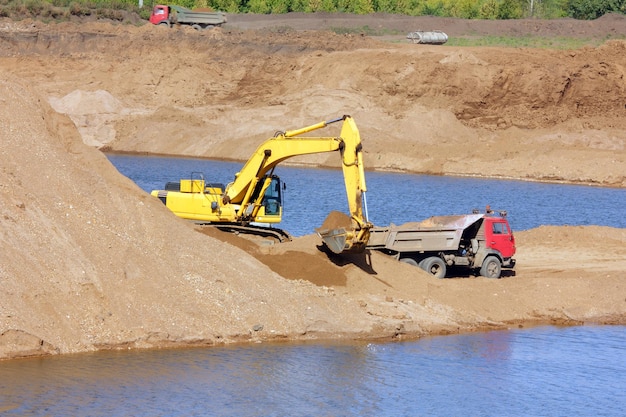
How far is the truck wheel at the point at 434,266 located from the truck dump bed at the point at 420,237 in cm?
28

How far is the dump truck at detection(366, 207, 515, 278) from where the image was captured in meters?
26.5

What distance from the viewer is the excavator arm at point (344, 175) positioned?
2345 centimetres

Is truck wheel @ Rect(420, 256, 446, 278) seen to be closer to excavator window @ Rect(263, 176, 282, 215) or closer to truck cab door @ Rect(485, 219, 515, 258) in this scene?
truck cab door @ Rect(485, 219, 515, 258)

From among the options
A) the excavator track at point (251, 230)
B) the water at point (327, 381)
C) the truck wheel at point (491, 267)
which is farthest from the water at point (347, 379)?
the excavator track at point (251, 230)

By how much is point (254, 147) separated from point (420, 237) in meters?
34.3

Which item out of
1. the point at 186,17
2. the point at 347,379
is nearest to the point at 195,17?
the point at 186,17

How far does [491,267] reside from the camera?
91.0 feet

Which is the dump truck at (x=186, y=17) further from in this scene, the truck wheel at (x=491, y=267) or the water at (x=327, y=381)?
the water at (x=327, y=381)

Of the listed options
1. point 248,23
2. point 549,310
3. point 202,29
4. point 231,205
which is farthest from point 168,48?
point 549,310

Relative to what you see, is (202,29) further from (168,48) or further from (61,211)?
(61,211)

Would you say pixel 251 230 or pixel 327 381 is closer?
pixel 327 381

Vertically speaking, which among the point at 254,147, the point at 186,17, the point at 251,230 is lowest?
the point at 251,230

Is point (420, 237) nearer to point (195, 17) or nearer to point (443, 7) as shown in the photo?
point (195, 17)

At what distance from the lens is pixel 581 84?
67312 mm
